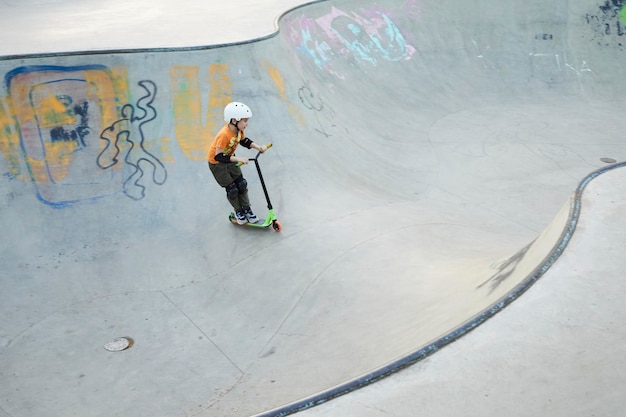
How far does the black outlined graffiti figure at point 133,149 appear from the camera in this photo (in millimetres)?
7457

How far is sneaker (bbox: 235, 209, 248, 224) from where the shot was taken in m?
7.20

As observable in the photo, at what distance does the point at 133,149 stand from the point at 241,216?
5.62 feet

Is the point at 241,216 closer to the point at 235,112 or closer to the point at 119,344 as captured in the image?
the point at 235,112

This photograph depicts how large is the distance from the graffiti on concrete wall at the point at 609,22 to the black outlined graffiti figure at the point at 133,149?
38.1ft

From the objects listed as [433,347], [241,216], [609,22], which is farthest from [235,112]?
[609,22]

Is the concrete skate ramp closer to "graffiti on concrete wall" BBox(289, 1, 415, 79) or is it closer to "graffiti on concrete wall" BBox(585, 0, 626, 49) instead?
"graffiti on concrete wall" BBox(289, 1, 415, 79)

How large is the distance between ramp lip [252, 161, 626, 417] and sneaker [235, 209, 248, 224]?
150 inches

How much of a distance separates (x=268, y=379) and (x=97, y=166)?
12.6ft

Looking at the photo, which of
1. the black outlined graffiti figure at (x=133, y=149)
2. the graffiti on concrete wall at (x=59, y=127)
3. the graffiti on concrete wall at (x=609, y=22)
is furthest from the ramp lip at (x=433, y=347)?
the graffiti on concrete wall at (x=609, y=22)

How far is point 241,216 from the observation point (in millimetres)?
7215

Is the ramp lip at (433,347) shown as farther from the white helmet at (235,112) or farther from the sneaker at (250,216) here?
the sneaker at (250,216)

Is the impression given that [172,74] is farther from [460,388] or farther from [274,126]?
[460,388]

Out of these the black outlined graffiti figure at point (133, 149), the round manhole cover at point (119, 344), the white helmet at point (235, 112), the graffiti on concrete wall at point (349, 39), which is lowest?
the round manhole cover at point (119, 344)

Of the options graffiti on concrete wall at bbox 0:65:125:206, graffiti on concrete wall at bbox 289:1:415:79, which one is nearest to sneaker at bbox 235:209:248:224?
graffiti on concrete wall at bbox 0:65:125:206
